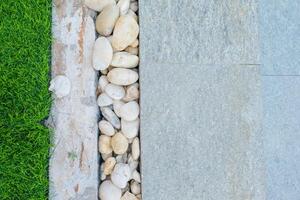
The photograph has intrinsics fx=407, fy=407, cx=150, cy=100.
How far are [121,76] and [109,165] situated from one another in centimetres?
32

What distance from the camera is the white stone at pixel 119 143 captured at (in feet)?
4.80

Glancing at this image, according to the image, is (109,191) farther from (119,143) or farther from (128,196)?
(119,143)

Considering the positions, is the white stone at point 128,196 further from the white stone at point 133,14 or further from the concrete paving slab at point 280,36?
the concrete paving slab at point 280,36

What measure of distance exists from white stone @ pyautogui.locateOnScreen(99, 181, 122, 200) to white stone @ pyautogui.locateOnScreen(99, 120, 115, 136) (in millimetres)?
178

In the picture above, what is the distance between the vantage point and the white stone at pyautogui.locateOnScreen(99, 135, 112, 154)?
1.47 metres

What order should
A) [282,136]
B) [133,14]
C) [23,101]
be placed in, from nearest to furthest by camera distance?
[23,101] < [133,14] < [282,136]

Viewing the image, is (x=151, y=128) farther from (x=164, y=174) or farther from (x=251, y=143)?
(x=251, y=143)

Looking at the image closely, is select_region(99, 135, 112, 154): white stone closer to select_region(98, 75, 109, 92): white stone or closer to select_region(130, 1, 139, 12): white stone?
select_region(98, 75, 109, 92): white stone

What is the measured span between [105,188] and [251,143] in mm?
574

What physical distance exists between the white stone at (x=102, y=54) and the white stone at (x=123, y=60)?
2 centimetres

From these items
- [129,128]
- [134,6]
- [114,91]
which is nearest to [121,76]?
[114,91]

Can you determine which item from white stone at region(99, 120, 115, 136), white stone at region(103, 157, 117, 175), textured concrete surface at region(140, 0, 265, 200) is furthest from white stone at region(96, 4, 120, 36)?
white stone at region(103, 157, 117, 175)

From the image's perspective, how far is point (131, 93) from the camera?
1.49m

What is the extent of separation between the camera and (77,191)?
1.44m
